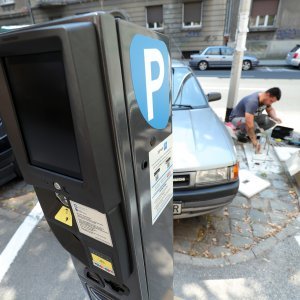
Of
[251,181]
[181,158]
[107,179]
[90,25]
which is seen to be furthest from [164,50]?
[251,181]

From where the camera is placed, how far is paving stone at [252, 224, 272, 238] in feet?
7.63

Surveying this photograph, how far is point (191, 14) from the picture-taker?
52.8ft

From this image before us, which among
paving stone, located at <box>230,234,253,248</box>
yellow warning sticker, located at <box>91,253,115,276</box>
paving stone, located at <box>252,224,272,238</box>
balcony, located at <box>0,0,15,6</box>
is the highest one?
balcony, located at <box>0,0,15,6</box>

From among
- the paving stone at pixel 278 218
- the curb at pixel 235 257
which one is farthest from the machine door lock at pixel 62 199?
the paving stone at pixel 278 218

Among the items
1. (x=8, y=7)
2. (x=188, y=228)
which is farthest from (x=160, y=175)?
(x=8, y=7)

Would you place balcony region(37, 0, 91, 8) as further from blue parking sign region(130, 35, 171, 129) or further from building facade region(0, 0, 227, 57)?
blue parking sign region(130, 35, 171, 129)

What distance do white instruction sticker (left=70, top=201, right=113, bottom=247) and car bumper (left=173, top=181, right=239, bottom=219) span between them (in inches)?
41.6

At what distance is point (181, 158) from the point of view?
204 cm

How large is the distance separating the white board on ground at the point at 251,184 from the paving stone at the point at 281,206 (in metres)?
0.22

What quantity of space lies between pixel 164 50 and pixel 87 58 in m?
0.40

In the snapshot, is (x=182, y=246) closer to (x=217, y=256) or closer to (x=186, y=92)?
(x=217, y=256)

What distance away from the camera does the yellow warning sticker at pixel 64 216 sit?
1058 millimetres

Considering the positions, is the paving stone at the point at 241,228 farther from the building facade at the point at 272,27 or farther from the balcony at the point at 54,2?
Result: the balcony at the point at 54,2

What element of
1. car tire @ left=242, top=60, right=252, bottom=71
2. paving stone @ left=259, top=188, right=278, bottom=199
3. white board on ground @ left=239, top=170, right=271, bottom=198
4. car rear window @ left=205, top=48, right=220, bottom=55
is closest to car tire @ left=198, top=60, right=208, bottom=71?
car rear window @ left=205, top=48, right=220, bottom=55
